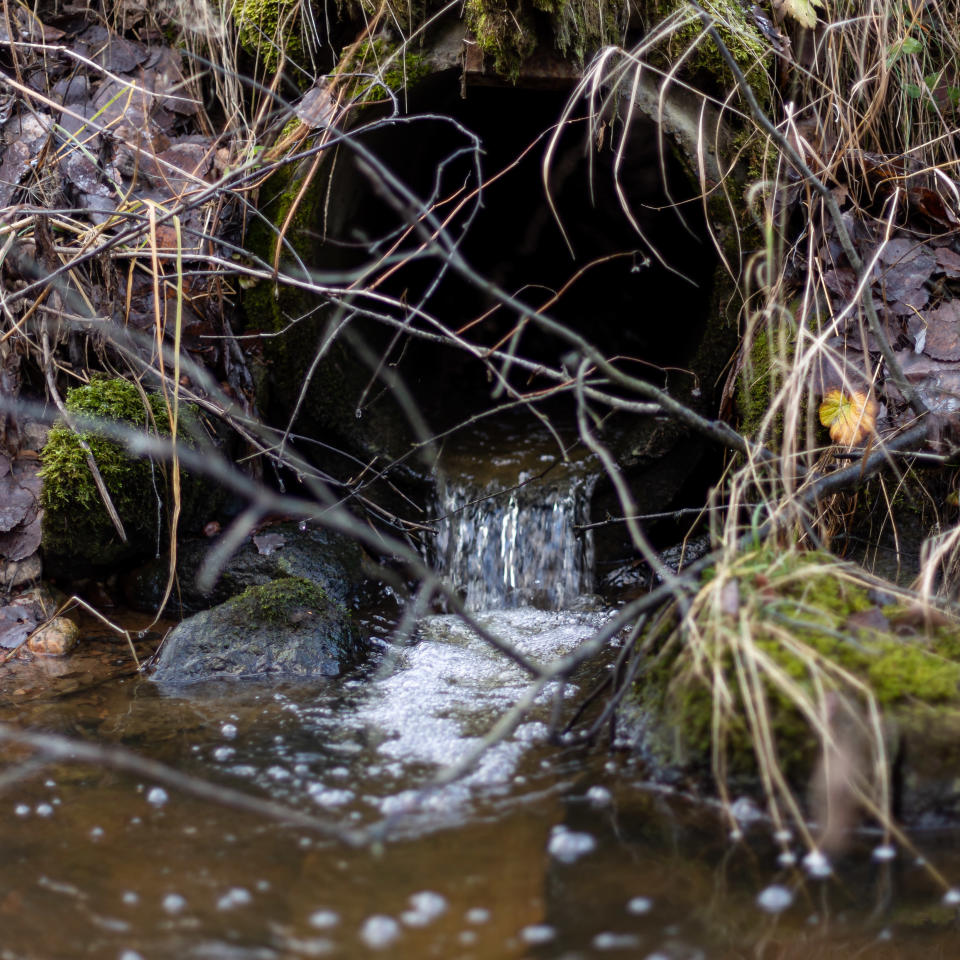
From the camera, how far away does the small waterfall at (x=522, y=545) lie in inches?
158

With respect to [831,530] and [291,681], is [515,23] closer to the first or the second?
[831,530]

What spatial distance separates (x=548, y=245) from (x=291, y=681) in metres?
3.79

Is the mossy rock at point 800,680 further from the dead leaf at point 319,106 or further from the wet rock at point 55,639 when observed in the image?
the dead leaf at point 319,106

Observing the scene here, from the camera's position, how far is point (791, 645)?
2.01 meters

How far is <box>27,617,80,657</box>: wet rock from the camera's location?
10.7 feet

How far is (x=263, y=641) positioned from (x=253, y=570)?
0.61 m

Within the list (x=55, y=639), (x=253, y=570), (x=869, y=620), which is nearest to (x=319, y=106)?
(x=253, y=570)

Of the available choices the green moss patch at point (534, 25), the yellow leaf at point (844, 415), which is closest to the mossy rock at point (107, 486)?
the green moss patch at point (534, 25)

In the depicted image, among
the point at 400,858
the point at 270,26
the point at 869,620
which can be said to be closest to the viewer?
the point at 400,858

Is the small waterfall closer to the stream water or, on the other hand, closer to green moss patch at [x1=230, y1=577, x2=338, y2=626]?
green moss patch at [x1=230, y1=577, x2=338, y2=626]

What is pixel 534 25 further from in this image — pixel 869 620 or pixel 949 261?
pixel 869 620

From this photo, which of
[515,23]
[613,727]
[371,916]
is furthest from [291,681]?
[515,23]

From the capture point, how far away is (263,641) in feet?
10.5

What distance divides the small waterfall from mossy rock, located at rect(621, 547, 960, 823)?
165cm
